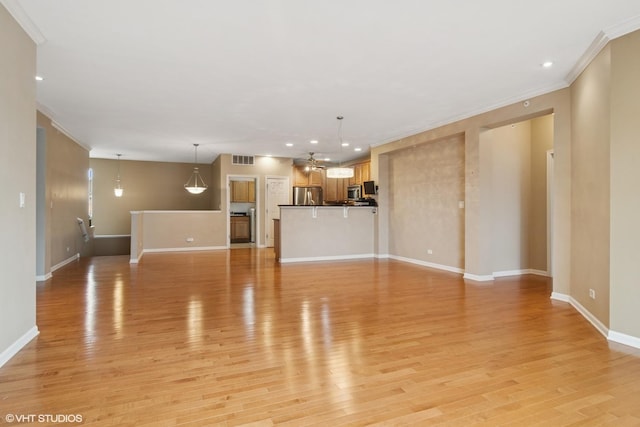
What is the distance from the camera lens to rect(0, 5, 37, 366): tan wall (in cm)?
261

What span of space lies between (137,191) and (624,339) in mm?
12428

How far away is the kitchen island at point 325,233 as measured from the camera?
24.8 feet

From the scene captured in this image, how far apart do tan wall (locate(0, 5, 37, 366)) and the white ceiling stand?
30cm

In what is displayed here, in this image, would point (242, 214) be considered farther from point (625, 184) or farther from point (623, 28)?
point (623, 28)

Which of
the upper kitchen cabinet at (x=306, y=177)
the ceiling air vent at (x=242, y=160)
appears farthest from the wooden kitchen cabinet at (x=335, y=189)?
the ceiling air vent at (x=242, y=160)

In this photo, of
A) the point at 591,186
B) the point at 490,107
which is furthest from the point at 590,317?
the point at 490,107

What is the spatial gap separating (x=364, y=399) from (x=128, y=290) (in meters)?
4.12

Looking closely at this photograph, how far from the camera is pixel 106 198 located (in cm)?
1137

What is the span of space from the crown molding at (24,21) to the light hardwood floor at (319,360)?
2630 mm

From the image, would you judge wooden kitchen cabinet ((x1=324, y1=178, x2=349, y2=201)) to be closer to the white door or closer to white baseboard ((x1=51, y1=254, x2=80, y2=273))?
the white door

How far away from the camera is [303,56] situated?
3568 millimetres

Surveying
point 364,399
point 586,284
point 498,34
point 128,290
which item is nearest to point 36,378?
point 364,399

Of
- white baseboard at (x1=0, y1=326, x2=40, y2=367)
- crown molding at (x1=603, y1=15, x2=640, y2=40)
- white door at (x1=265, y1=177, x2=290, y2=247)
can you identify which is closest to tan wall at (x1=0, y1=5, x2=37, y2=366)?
white baseboard at (x1=0, y1=326, x2=40, y2=367)

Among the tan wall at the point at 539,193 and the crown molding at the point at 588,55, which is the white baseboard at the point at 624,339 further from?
the tan wall at the point at 539,193
